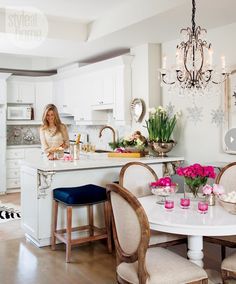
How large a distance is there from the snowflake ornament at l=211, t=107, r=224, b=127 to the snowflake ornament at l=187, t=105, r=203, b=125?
7.8 inches

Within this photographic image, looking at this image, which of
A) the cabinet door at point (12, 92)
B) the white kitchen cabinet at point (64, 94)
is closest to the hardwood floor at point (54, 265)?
the white kitchen cabinet at point (64, 94)

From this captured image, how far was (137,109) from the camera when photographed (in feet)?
18.4

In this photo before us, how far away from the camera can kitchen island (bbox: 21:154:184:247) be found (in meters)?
4.18

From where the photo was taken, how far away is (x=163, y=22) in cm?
438

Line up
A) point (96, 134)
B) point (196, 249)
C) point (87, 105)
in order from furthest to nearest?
point (96, 134) → point (87, 105) → point (196, 249)

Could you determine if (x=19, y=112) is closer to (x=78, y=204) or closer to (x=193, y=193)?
(x=78, y=204)

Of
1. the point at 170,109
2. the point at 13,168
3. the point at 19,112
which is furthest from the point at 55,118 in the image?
the point at 19,112

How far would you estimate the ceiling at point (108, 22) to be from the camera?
4035 mm

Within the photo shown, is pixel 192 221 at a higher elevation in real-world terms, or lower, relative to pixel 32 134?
lower

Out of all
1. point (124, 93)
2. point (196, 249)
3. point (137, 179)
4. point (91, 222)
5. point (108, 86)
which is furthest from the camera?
point (108, 86)

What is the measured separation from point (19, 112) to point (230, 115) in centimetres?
483

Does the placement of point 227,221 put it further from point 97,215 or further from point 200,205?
point 97,215

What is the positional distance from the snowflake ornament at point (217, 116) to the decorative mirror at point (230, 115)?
0.08 m

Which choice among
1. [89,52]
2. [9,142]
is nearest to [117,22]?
[89,52]
